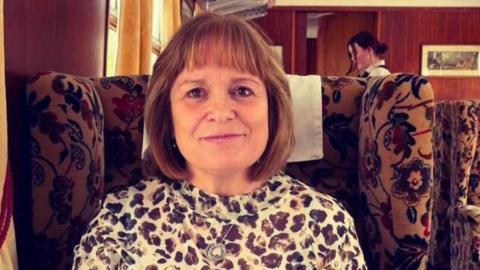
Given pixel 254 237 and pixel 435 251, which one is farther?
pixel 435 251

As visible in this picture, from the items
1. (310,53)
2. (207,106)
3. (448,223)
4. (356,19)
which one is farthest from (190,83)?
Answer: (310,53)

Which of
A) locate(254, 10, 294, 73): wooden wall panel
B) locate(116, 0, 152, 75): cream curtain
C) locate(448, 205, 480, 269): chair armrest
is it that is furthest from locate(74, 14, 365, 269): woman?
locate(254, 10, 294, 73): wooden wall panel

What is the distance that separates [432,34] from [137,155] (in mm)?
5589

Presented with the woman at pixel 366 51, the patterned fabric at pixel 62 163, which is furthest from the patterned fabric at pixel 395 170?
the woman at pixel 366 51

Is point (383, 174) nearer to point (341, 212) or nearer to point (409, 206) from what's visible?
point (409, 206)

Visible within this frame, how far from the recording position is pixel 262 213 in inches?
42.3

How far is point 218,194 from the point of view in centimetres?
109

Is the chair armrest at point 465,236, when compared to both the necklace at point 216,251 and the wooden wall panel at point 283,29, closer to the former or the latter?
the necklace at point 216,251

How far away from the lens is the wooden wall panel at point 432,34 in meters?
6.31

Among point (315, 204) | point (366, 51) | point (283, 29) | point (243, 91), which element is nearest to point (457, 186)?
point (315, 204)

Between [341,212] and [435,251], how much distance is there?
57.2 inches

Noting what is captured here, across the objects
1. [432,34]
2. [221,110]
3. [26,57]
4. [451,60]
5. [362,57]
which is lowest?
[221,110]

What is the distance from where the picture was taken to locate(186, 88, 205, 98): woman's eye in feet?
3.44

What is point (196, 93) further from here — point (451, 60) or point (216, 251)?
point (451, 60)
